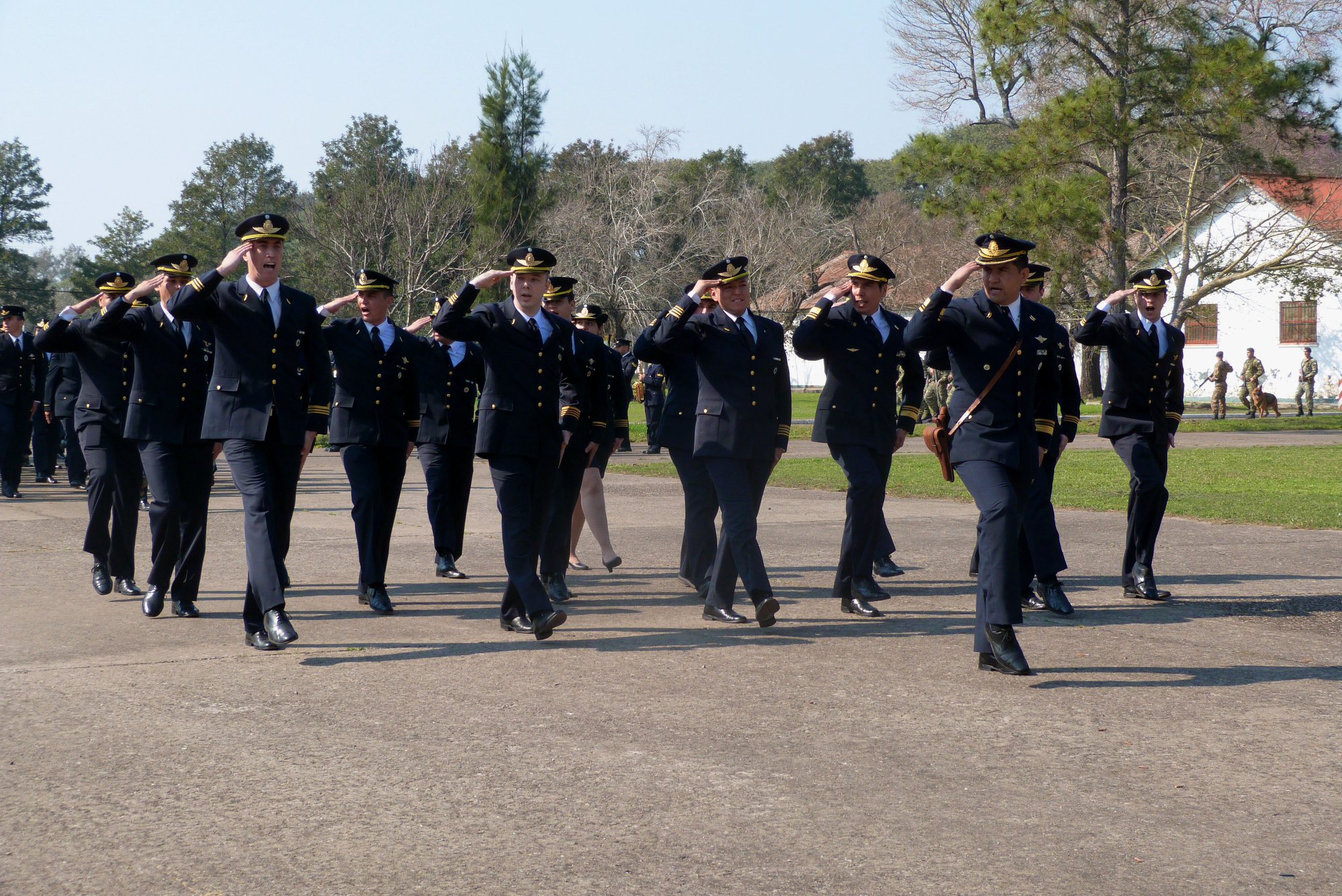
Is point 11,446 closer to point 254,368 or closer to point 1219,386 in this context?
point 254,368

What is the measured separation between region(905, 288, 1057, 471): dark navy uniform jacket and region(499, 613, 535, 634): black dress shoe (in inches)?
98.7

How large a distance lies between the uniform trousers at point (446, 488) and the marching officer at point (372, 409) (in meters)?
0.54

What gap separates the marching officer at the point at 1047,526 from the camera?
A: 8422 millimetres

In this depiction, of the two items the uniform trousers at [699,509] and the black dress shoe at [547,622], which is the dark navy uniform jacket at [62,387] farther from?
the black dress shoe at [547,622]

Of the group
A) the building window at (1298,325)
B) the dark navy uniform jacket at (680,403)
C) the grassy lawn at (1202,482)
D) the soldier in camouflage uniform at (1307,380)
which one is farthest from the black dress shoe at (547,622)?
the building window at (1298,325)

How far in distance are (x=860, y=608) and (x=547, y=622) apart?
210cm

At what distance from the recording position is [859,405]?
8.61 meters

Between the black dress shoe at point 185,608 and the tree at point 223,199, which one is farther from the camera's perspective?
the tree at point 223,199

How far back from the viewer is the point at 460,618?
827 cm

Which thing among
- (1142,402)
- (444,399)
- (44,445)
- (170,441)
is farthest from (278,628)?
(44,445)

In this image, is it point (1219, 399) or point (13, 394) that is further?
point (1219, 399)

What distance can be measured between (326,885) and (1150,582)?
6.52 metres

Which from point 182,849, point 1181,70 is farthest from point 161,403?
point 1181,70

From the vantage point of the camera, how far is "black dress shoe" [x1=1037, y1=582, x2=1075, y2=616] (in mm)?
8453
